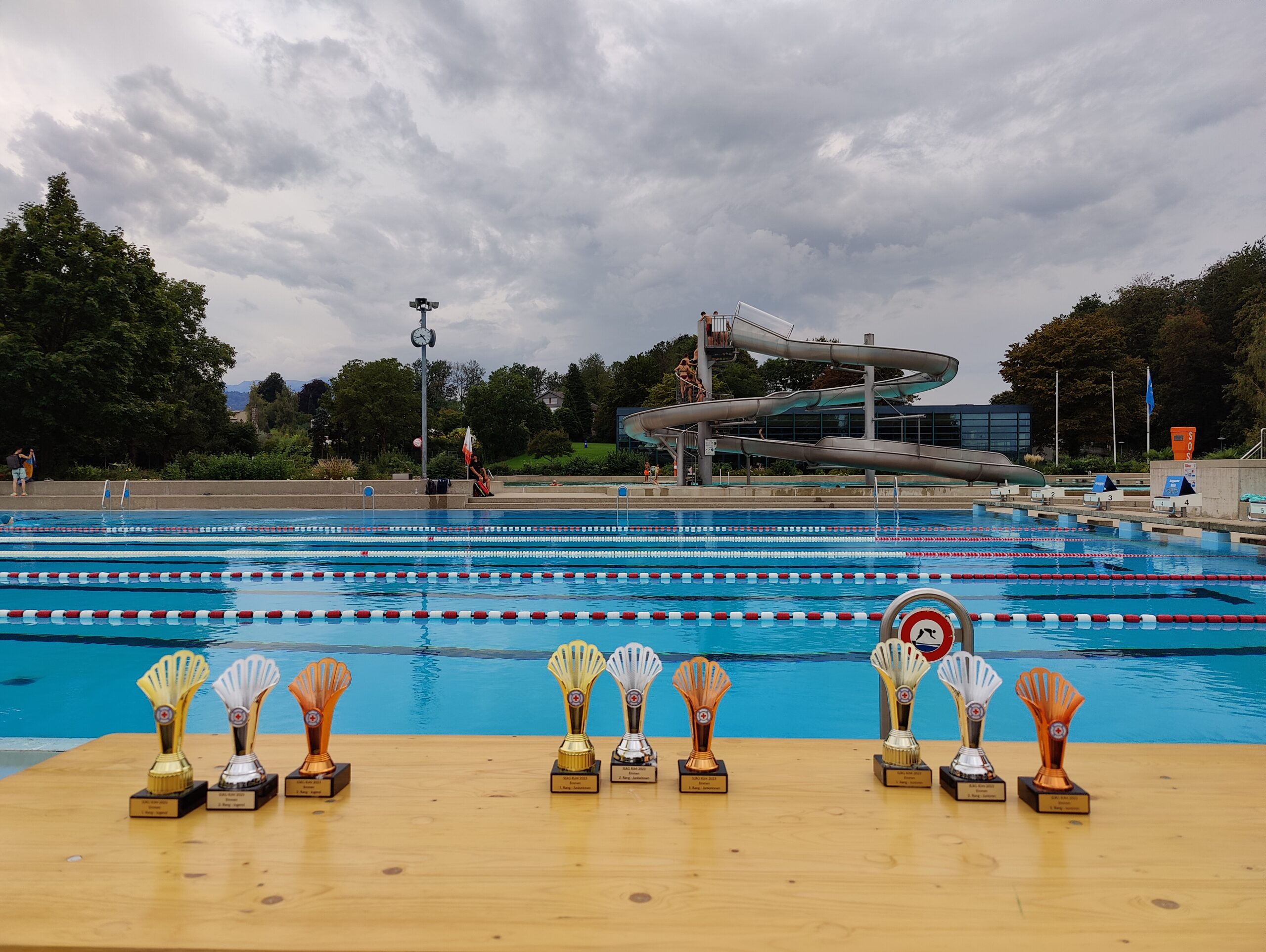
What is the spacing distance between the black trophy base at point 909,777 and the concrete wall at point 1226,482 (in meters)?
17.5

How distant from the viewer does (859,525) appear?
18.2m

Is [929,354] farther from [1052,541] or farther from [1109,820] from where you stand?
[1109,820]

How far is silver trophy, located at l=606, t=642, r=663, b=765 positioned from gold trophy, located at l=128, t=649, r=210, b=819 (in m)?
1.05

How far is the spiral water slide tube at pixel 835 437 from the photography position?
24531mm

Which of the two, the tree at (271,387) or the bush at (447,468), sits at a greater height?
the tree at (271,387)

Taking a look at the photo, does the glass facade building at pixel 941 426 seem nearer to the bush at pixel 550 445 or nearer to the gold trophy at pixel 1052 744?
the bush at pixel 550 445

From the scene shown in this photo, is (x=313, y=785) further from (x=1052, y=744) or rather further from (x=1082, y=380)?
(x=1082, y=380)

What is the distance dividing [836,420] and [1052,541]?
3160cm

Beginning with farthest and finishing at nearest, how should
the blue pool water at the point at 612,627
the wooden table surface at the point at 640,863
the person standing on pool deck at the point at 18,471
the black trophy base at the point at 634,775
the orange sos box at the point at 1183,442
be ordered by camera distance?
the person standing on pool deck at the point at 18,471, the orange sos box at the point at 1183,442, the blue pool water at the point at 612,627, the black trophy base at the point at 634,775, the wooden table surface at the point at 640,863

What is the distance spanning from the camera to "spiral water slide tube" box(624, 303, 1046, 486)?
2453cm

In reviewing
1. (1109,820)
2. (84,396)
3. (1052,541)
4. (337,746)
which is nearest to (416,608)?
(337,746)

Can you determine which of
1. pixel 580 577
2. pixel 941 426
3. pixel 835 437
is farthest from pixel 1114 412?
pixel 580 577

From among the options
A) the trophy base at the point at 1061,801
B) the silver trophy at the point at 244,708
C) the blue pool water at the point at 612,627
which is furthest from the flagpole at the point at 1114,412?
the silver trophy at the point at 244,708

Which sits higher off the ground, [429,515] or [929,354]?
[929,354]
